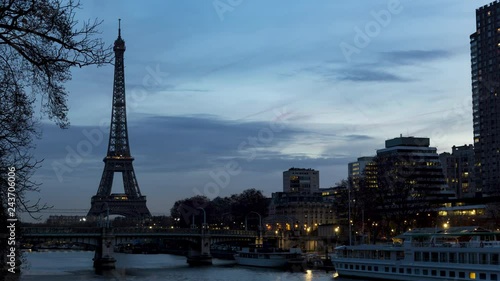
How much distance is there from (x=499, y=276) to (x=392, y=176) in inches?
2561

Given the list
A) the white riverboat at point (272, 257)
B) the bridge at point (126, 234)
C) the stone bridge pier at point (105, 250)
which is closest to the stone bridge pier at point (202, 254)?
the bridge at point (126, 234)

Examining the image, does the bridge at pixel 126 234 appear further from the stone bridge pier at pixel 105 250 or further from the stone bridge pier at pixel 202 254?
the stone bridge pier at pixel 105 250

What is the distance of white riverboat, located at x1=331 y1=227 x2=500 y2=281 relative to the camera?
6469cm

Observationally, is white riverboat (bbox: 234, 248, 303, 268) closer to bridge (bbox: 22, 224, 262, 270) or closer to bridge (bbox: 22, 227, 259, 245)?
bridge (bbox: 22, 224, 262, 270)

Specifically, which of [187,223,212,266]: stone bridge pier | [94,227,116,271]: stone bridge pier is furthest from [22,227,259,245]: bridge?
[94,227,116,271]: stone bridge pier

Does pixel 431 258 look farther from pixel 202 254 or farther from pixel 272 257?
pixel 202 254

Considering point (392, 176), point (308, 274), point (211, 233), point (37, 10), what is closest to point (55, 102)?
point (37, 10)

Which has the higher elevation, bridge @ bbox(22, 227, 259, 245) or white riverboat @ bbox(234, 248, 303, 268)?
bridge @ bbox(22, 227, 259, 245)

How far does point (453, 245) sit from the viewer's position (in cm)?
6888

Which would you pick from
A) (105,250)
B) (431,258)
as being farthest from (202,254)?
(431,258)

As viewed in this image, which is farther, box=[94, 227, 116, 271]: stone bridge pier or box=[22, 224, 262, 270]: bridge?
box=[22, 224, 262, 270]: bridge

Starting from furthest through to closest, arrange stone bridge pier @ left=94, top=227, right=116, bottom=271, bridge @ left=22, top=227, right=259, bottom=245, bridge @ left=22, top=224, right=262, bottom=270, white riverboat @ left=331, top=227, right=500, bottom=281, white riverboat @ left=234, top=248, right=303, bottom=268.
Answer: bridge @ left=22, top=227, right=259, bottom=245 < bridge @ left=22, top=224, right=262, bottom=270 < stone bridge pier @ left=94, top=227, right=116, bottom=271 < white riverboat @ left=234, top=248, right=303, bottom=268 < white riverboat @ left=331, top=227, right=500, bottom=281

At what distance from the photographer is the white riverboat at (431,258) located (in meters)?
64.7

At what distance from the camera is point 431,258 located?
70688 mm
